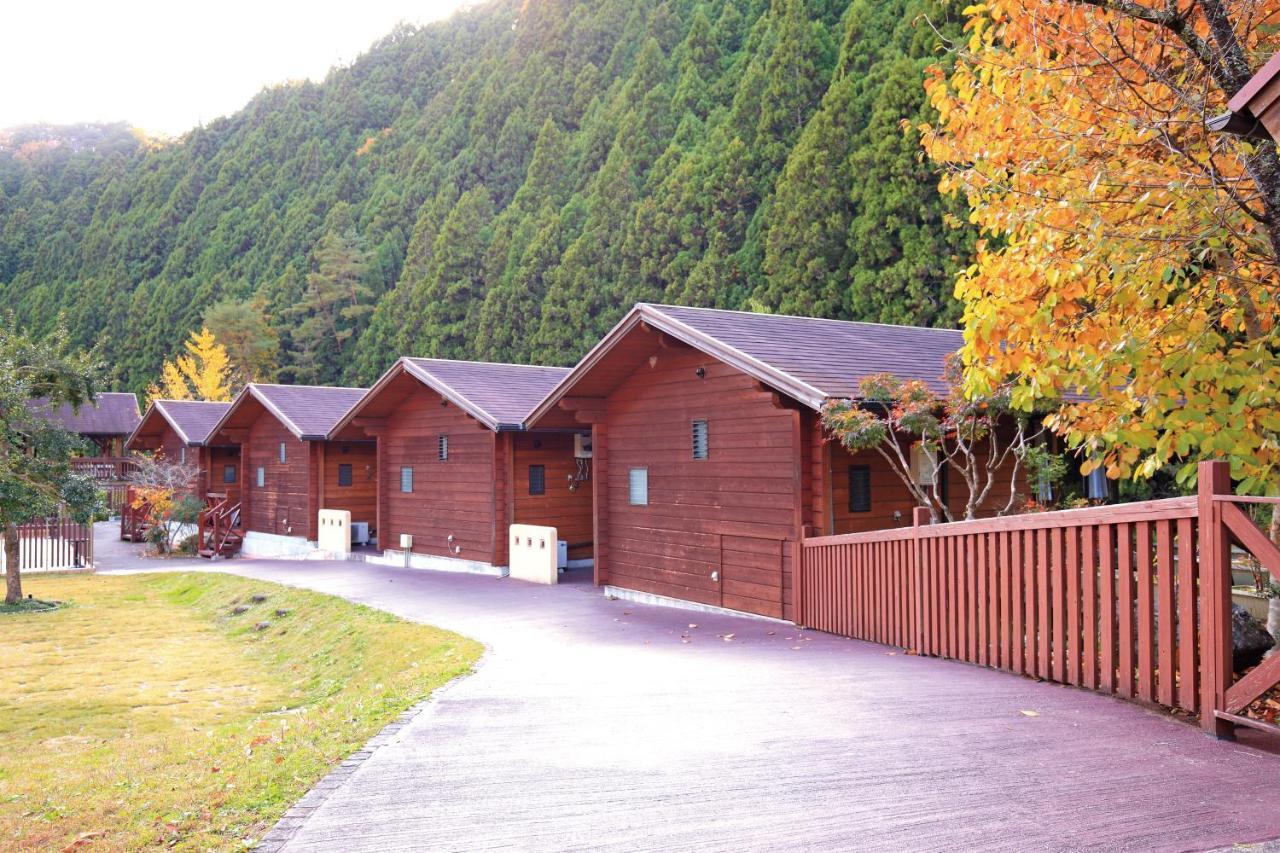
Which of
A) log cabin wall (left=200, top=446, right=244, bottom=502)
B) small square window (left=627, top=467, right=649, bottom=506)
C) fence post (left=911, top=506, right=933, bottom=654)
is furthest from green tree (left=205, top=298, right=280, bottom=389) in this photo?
fence post (left=911, top=506, right=933, bottom=654)

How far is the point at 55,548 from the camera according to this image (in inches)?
951

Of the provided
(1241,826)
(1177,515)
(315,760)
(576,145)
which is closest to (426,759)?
(315,760)

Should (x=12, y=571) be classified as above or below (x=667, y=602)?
above

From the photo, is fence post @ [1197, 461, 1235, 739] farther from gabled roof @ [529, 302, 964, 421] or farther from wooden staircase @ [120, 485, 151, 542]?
wooden staircase @ [120, 485, 151, 542]

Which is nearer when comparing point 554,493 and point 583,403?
point 583,403

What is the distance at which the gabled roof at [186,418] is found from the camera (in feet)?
99.1

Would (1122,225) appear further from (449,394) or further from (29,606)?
(29,606)

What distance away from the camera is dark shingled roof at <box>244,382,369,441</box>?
23.9m

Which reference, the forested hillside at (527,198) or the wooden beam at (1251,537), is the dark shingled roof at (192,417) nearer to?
the forested hillside at (527,198)

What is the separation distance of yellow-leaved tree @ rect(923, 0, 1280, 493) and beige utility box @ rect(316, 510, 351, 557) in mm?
18859

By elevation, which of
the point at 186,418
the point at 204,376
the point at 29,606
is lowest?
the point at 29,606

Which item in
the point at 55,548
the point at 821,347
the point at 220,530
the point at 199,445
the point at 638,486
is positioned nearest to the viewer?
the point at 821,347

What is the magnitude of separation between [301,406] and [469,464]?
8.80 metres

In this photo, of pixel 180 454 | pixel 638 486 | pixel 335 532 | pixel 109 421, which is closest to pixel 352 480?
pixel 335 532
